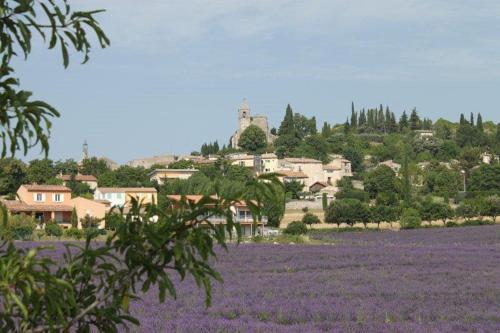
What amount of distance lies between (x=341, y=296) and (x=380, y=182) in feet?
313

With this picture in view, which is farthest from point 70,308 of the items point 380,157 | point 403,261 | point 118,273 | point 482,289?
point 380,157

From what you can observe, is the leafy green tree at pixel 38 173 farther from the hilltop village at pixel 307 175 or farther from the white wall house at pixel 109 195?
the white wall house at pixel 109 195

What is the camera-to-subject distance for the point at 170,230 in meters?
3.66

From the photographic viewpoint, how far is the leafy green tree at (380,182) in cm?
11219

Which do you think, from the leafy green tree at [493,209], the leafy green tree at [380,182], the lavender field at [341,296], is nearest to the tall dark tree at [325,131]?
the leafy green tree at [380,182]

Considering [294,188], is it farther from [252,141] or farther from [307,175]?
[252,141]

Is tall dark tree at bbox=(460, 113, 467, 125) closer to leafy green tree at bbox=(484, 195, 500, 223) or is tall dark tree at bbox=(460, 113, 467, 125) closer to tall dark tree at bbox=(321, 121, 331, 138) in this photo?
tall dark tree at bbox=(321, 121, 331, 138)

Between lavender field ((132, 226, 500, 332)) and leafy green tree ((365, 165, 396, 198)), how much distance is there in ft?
257

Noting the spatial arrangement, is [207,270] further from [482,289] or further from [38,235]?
[38,235]

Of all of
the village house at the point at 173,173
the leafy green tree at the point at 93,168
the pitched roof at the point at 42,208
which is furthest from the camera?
the village house at the point at 173,173

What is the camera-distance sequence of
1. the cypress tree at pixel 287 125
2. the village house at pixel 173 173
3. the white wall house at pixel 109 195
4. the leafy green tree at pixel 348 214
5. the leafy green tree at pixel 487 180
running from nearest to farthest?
the leafy green tree at pixel 348 214
the white wall house at pixel 109 195
the leafy green tree at pixel 487 180
the village house at pixel 173 173
the cypress tree at pixel 287 125

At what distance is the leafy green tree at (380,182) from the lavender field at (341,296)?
7847cm

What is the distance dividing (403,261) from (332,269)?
3.38 meters

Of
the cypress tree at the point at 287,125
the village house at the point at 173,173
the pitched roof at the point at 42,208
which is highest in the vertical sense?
the cypress tree at the point at 287,125
